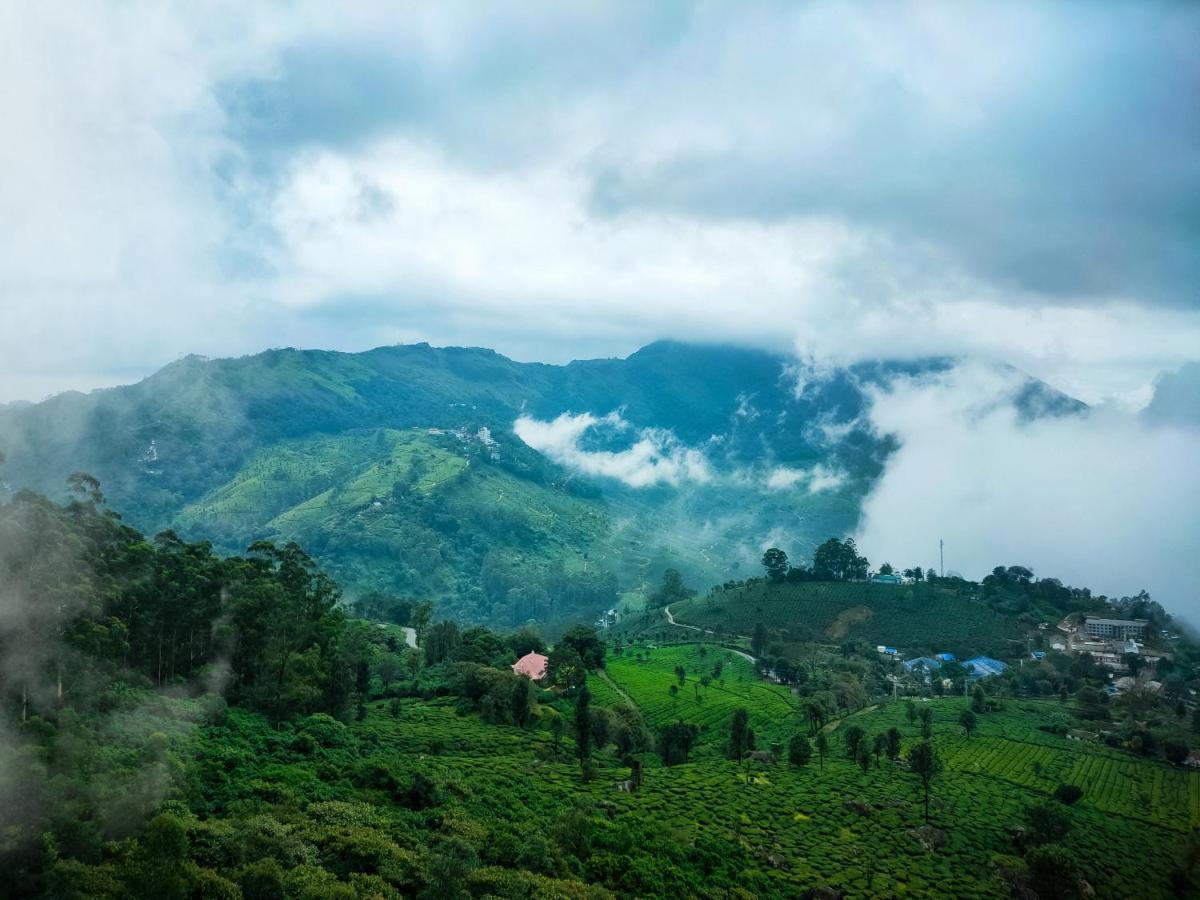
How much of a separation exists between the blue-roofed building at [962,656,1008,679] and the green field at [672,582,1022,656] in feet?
9.05

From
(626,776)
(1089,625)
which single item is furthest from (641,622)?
(626,776)

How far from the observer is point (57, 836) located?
20234mm

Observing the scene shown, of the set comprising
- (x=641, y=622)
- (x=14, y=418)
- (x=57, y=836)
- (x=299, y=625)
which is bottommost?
(x=641, y=622)

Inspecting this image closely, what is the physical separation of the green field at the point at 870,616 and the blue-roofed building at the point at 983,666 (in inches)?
109

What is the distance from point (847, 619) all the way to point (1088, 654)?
32.8 metres

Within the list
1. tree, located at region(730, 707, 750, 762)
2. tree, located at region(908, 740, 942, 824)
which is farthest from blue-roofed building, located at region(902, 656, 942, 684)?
tree, located at region(730, 707, 750, 762)

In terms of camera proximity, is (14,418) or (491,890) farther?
(14,418)

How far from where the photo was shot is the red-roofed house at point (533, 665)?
6769 cm

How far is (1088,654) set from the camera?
348ft

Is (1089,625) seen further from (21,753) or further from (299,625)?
(21,753)

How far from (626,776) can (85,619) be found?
3015 cm

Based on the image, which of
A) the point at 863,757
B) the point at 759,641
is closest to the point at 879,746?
the point at 863,757

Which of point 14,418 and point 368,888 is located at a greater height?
point 14,418

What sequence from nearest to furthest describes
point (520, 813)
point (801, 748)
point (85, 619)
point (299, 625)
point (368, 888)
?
point (368, 888) → point (85, 619) → point (520, 813) → point (299, 625) → point (801, 748)
